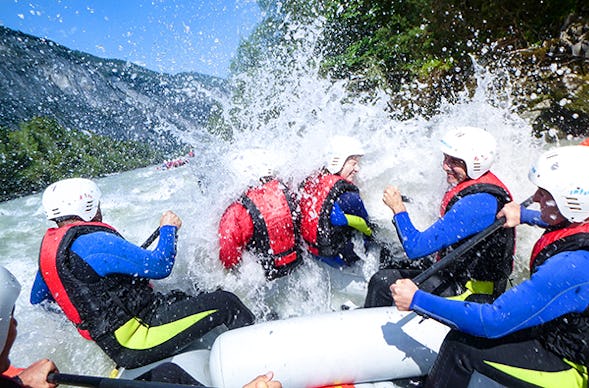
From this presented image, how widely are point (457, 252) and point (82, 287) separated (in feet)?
8.56

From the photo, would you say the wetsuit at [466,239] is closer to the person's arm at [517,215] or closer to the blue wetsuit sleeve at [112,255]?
the person's arm at [517,215]

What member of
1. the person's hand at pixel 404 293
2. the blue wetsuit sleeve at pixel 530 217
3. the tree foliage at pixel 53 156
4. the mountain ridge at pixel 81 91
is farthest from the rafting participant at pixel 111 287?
the mountain ridge at pixel 81 91

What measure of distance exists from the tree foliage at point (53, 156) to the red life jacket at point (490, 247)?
3573 centimetres

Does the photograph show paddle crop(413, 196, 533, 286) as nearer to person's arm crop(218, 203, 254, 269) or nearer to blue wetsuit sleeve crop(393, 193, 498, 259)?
blue wetsuit sleeve crop(393, 193, 498, 259)

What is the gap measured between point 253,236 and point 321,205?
0.74 metres

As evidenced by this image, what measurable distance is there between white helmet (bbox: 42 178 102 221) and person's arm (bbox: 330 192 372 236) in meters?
2.11

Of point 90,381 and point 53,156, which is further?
point 53,156

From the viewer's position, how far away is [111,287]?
2656mm

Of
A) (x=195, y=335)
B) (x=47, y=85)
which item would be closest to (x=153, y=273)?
(x=195, y=335)

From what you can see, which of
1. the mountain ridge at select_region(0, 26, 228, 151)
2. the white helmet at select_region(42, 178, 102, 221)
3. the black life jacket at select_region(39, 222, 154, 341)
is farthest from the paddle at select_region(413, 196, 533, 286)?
the mountain ridge at select_region(0, 26, 228, 151)

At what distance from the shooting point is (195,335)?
296 centimetres

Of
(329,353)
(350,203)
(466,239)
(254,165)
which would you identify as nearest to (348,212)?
(350,203)

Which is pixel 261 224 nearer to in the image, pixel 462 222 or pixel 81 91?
pixel 462 222

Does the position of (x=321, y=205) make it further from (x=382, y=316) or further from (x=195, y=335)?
(x=195, y=335)
